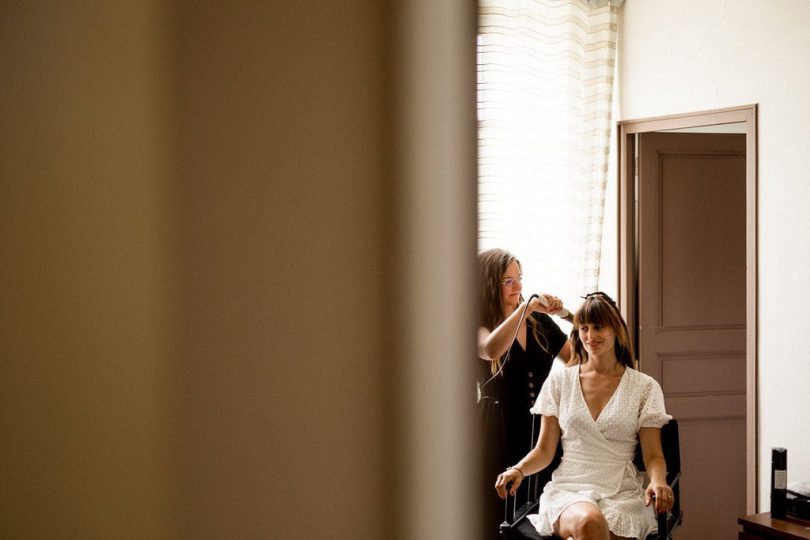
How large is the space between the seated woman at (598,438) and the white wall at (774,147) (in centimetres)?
74

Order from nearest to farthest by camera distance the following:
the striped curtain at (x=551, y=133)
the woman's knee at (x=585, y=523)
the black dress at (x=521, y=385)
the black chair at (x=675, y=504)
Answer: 1. the woman's knee at (x=585, y=523)
2. the black chair at (x=675, y=504)
3. the black dress at (x=521, y=385)
4. the striped curtain at (x=551, y=133)

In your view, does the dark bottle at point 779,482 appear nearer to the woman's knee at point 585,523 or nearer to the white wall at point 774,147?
the white wall at point 774,147

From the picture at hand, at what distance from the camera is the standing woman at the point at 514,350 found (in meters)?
2.21

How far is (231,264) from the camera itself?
226mm

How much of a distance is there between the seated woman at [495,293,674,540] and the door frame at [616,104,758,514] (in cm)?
76

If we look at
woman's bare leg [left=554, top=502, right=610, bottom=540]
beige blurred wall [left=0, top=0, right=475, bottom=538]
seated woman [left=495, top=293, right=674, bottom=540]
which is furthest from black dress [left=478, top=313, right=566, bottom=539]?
beige blurred wall [left=0, top=0, right=475, bottom=538]

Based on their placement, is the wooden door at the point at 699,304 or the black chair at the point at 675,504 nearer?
the black chair at the point at 675,504

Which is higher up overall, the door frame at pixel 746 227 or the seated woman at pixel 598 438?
the door frame at pixel 746 227

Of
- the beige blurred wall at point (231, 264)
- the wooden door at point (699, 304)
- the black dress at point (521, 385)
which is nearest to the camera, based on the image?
the beige blurred wall at point (231, 264)

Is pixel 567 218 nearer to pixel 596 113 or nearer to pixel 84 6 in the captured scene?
pixel 596 113

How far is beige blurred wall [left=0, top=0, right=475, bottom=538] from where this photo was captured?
214mm

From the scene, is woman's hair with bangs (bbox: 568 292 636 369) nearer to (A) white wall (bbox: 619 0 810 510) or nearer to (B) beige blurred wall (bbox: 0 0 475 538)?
(A) white wall (bbox: 619 0 810 510)

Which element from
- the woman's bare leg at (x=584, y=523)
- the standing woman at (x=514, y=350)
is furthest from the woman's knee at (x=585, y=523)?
the standing woman at (x=514, y=350)

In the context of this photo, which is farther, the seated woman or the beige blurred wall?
the seated woman
